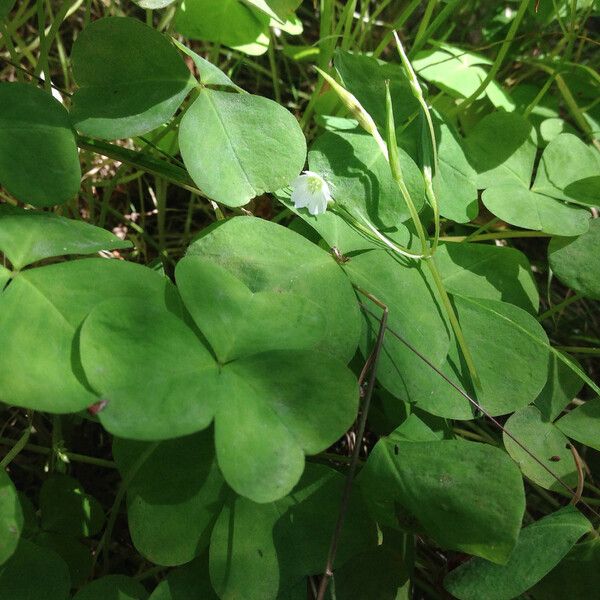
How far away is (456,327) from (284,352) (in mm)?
368

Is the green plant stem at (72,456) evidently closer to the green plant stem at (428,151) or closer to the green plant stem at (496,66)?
the green plant stem at (428,151)

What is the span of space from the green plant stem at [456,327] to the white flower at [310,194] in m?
0.22

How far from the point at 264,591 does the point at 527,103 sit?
1.29 m

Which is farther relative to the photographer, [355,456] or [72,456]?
[72,456]

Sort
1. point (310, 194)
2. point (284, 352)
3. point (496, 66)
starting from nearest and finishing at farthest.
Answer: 1. point (284, 352)
2. point (310, 194)
3. point (496, 66)

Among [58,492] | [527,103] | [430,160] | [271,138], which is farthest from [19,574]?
[527,103]

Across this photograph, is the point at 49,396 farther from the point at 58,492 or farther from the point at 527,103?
the point at 527,103

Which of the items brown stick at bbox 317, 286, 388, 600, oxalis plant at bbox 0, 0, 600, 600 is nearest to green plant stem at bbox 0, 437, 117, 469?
oxalis plant at bbox 0, 0, 600, 600

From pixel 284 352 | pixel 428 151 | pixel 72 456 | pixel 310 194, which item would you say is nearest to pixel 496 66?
pixel 428 151

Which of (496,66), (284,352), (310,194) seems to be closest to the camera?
(284,352)

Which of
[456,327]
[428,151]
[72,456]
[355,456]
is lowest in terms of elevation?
[72,456]

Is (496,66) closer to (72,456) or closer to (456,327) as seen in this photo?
(456,327)

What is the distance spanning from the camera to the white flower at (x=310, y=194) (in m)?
1.04

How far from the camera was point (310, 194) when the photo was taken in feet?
3.43
